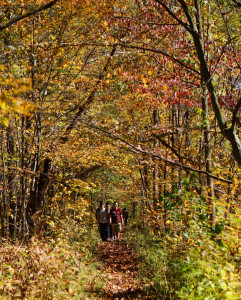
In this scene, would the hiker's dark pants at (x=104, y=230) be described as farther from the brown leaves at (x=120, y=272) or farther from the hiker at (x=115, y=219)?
the brown leaves at (x=120, y=272)

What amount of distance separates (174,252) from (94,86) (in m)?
4.96

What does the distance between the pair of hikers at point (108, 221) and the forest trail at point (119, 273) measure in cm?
55

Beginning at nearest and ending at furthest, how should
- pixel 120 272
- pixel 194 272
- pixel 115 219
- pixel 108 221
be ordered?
1. pixel 194 272
2. pixel 120 272
3. pixel 108 221
4. pixel 115 219

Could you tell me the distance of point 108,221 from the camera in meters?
11.0

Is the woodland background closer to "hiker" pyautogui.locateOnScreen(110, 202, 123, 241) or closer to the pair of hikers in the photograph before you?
the pair of hikers

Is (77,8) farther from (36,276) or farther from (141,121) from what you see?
(141,121)

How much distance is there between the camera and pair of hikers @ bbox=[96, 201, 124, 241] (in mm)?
10953

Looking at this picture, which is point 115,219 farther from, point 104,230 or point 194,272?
point 194,272

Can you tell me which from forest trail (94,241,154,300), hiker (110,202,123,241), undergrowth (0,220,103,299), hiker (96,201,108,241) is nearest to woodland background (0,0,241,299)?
undergrowth (0,220,103,299)

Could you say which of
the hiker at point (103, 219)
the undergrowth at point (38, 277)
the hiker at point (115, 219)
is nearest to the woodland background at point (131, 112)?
the undergrowth at point (38, 277)

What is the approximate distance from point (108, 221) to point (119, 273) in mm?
3331

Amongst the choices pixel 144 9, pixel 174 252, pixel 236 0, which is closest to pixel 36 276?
pixel 174 252

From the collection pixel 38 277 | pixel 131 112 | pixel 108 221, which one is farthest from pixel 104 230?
pixel 38 277

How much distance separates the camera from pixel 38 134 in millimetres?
6988
